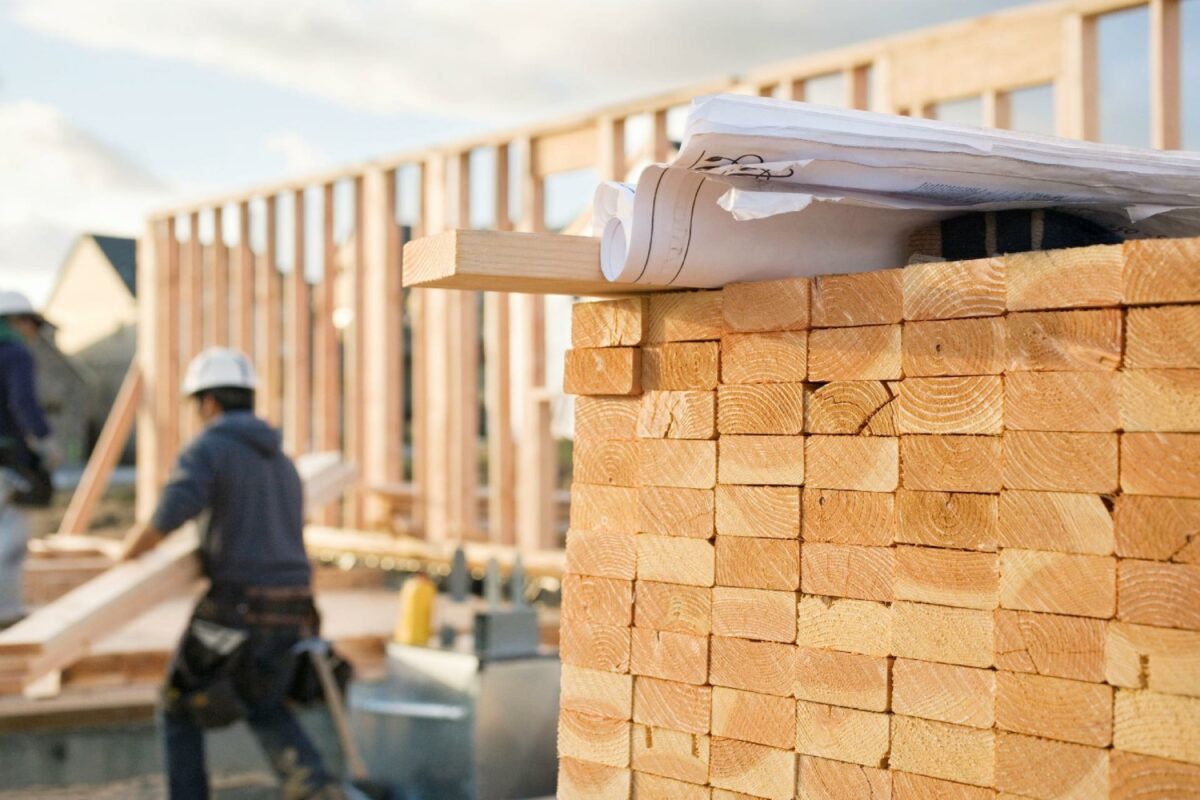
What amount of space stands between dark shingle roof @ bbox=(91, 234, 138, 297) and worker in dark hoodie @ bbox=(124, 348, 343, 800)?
2428 centimetres

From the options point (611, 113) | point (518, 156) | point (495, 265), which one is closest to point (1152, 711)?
point (495, 265)

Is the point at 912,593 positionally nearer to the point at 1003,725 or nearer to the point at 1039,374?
the point at 1003,725

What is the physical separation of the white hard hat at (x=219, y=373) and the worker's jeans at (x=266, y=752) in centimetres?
137

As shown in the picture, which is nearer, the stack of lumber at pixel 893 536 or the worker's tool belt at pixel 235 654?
the stack of lumber at pixel 893 536

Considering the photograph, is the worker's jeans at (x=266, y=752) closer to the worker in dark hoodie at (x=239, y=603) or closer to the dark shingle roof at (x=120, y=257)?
the worker in dark hoodie at (x=239, y=603)

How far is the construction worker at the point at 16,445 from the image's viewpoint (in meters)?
8.01

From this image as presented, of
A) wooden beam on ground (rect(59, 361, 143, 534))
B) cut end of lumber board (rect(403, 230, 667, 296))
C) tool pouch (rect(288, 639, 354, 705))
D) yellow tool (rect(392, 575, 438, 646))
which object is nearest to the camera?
cut end of lumber board (rect(403, 230, 667, 296))

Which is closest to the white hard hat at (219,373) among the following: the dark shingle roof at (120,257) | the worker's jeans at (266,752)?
the worker's jeans at (266,752)

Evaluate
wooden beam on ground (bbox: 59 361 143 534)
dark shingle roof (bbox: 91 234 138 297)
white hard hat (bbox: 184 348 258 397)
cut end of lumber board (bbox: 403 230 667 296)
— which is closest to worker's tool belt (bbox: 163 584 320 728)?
white hard hat (bbox: 184 348 258 397)

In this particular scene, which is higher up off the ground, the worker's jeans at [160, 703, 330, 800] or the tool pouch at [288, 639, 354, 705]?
the tool pouch at [288, 639, 354, 705]

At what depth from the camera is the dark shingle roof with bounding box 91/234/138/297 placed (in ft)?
94.3

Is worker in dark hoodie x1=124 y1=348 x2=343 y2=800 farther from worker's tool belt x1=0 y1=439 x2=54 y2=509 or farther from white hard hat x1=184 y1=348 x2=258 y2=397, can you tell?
worker's tool belt x1=0 y1=439 x2=54 y2=509

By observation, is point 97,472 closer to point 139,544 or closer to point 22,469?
point 22,469

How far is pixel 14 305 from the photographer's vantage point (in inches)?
317
